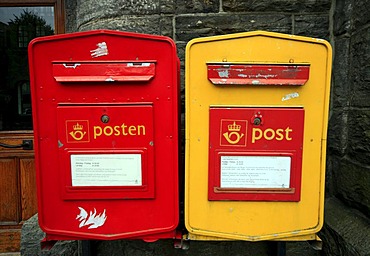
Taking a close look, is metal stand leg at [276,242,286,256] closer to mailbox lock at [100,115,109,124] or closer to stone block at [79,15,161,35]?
mailbox lock at [100,115,109,124]

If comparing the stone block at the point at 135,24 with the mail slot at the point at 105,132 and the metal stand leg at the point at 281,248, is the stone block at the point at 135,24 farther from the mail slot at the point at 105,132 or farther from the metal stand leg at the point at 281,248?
the metal stand leg at the point at 281,248

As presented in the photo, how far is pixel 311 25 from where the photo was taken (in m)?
1.96

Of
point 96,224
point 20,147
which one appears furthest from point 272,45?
point 20,147

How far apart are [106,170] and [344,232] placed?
1.39 meters

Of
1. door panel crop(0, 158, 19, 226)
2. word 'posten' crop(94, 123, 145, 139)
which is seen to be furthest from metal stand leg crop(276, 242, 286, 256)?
door panel crop(0, 158, 19, 226)

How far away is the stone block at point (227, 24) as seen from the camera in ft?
6.37

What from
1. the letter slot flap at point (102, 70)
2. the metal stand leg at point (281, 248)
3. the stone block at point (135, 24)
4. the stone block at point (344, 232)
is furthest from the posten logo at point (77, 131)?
the stone block at point (344, 232)

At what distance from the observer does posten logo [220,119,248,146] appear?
134 centimetres

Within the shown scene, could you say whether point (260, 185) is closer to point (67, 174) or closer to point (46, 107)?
point (67, 174)

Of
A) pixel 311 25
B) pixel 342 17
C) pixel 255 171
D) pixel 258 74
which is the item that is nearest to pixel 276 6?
pixel 311 25

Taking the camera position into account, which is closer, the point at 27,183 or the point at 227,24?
the point at 227,24

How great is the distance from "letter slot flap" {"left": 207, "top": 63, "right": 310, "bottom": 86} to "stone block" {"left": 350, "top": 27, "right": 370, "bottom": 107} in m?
0.57

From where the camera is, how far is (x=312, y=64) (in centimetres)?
132

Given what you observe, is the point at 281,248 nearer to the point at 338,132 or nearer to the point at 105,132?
the point at 338,132
